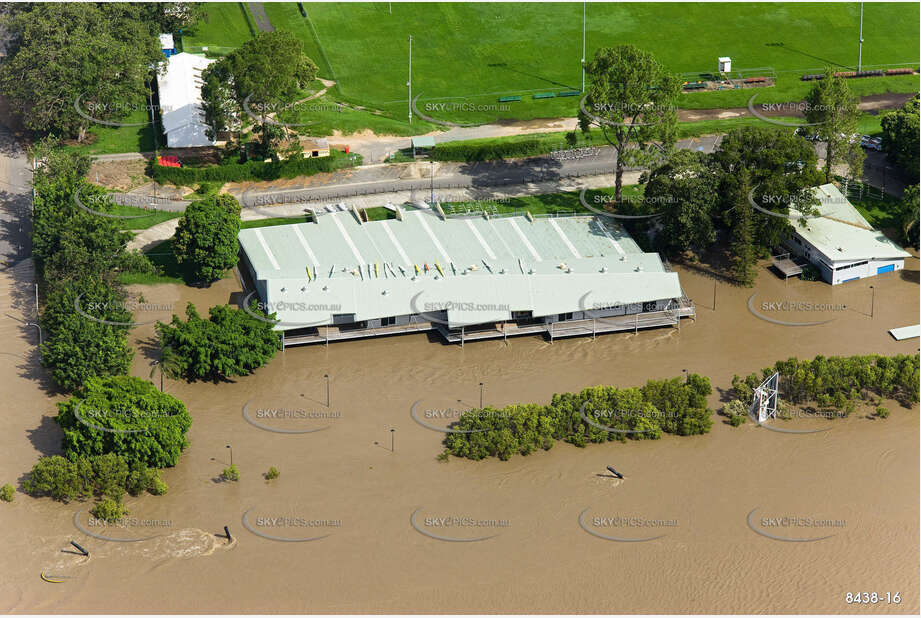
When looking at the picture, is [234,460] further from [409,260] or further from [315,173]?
[315,173]

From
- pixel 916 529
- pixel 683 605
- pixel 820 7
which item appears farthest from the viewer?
pixel 820 7

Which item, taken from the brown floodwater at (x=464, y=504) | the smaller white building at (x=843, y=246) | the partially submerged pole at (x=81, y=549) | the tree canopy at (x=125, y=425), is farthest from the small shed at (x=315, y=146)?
the partially submerged pole at (x=81, y=549)

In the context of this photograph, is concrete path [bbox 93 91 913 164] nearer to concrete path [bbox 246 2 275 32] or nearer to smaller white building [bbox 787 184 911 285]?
concrete path [bbox 246 2 275 32]

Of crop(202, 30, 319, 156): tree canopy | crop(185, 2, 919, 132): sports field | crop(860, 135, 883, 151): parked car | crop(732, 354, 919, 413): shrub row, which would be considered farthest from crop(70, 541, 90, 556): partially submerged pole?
crop(860, 135, 883, 151): parked car

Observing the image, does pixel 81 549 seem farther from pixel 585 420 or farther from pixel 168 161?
pixel 168 161

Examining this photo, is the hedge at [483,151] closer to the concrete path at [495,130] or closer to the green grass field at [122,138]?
the concrete path at [495,130]

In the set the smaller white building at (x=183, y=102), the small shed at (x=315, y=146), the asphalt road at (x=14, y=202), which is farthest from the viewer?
the smaller white building at (x=183, y=102)

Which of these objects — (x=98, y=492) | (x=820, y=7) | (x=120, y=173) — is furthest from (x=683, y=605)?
(x=820, y=7)
